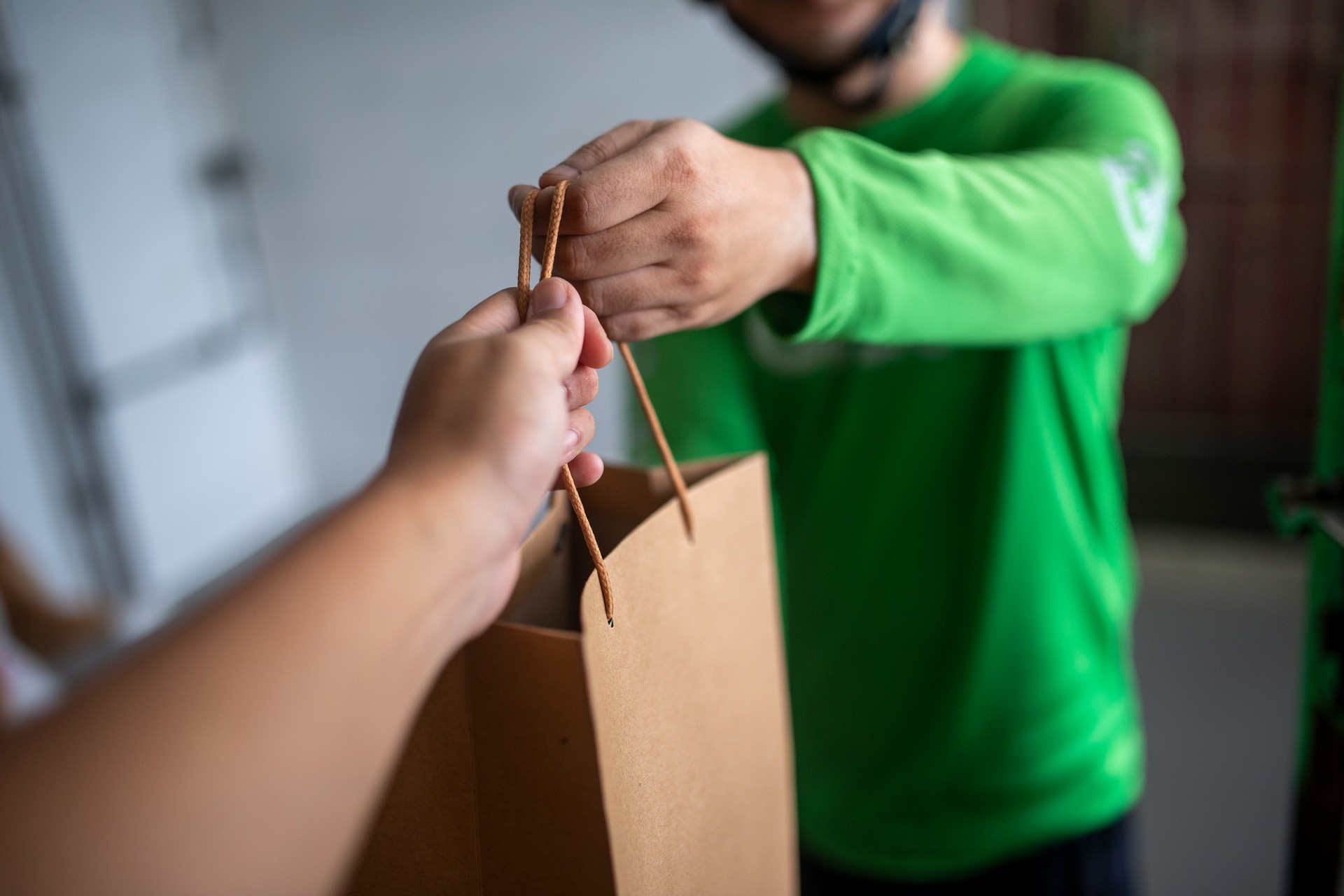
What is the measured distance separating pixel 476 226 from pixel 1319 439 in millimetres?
2160

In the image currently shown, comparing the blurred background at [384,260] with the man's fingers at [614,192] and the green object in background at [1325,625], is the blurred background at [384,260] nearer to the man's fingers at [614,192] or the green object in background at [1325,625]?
the green object in background at [1325,625]

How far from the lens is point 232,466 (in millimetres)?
2754

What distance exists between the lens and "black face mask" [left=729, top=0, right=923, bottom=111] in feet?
2.32

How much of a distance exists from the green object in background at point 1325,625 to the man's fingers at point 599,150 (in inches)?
19.1

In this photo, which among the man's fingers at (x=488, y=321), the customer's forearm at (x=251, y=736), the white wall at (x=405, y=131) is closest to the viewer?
the customer's forearm at (x=251, y=736)

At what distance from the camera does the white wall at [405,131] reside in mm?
2211

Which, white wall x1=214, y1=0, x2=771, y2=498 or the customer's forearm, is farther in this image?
white wall x1=214, y1=0, x2=771, y2=498

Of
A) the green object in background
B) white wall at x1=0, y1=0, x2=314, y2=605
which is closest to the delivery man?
the green object in background

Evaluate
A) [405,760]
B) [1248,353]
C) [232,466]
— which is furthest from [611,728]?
[232,466]

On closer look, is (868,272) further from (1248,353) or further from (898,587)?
(1248,353)

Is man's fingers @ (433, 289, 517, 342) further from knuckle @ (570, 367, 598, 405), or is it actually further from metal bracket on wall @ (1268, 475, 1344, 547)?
metal bracket on wall @ (1268, 475, 1344, 547)

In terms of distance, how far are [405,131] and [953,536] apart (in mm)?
2162

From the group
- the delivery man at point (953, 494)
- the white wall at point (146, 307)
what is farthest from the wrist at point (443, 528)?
the white wall at point (146, 307)

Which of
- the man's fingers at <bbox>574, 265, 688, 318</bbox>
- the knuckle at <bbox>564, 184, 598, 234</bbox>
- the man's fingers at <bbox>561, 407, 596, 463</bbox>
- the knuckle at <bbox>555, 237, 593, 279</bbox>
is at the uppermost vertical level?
the knuckle at <bbox>564, 184, 598, 234</bbox>
